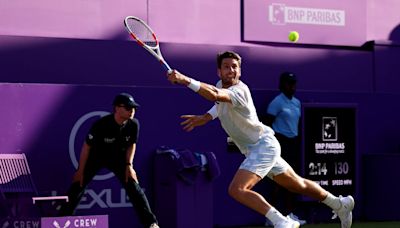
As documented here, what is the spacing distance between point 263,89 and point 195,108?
1023 mm

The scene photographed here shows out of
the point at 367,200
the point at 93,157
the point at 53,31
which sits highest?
the point at 53,31

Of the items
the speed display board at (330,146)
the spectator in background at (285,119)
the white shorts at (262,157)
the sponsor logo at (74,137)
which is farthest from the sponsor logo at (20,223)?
the speed display board at (330,146)

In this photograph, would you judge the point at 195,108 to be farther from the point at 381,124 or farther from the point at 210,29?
the point at 381,124

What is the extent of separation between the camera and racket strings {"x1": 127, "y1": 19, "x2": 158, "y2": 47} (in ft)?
26.3

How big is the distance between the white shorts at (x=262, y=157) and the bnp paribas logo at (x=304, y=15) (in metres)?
5.08

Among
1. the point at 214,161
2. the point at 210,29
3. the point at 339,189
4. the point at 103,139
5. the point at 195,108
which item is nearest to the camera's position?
the point at 103,139

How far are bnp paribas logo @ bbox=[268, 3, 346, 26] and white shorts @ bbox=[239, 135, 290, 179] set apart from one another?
A: 5078 millimetres

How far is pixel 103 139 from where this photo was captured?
892 centimetres

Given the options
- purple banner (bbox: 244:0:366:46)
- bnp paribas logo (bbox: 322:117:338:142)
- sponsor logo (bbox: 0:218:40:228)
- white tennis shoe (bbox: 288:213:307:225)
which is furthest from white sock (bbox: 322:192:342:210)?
purple banner (bbox: 244:0:366:46)

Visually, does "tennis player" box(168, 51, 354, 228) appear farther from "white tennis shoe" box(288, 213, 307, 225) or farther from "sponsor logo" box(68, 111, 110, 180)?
"white tennis shoe" box(288, 213, 307, 225)

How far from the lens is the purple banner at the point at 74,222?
712 centimetres

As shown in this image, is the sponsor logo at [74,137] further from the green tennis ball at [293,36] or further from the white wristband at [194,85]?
the green tennis ball at [293,36]

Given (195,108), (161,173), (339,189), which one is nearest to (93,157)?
(161,173)

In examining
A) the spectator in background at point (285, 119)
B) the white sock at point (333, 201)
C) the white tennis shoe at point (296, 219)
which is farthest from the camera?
the spectator in background at point (285, 119)
